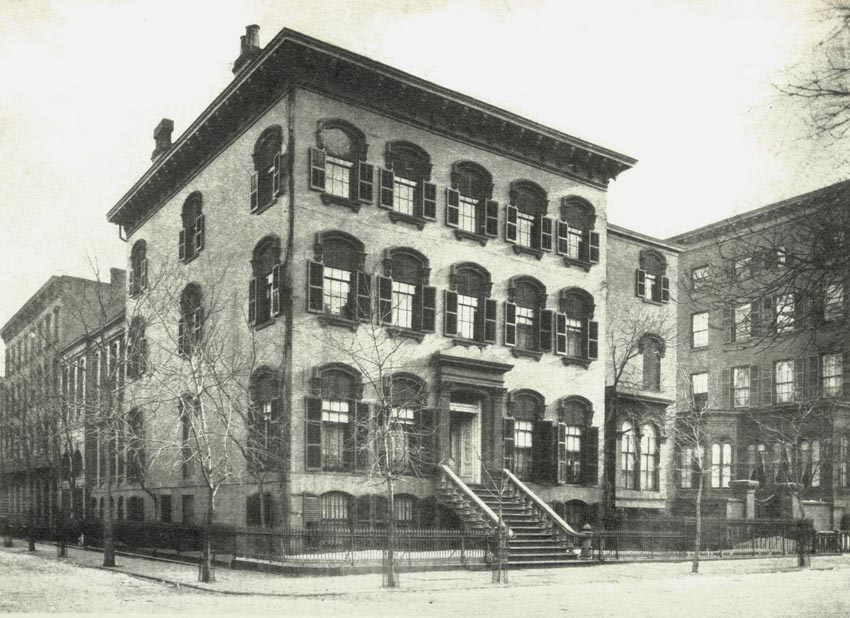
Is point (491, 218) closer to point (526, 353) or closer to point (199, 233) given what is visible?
point (526, 353)

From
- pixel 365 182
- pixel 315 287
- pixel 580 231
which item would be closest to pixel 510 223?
pixel 580 231

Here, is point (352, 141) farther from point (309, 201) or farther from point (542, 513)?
point (542, 513)

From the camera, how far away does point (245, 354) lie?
27.7 m

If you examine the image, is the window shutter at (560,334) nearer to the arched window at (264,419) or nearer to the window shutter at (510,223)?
the window shutter at (510,223)

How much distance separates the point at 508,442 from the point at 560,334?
4.42 m

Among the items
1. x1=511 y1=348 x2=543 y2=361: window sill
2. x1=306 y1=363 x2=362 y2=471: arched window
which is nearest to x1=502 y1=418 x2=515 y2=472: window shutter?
x1=511 y1=348 x2=543 y2=361: window sill

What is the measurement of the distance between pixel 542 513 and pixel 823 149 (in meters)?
16.9

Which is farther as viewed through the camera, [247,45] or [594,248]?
[594,248]

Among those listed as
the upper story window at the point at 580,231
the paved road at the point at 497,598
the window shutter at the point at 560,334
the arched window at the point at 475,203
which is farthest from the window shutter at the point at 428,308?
the paved road at the point at 497,598

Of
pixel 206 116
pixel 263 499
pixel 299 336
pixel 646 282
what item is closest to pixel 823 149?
pixel 299 336

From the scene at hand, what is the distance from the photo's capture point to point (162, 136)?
37.5 m

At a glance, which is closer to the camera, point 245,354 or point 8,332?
point 245,354

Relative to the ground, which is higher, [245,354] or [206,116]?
[206,116]

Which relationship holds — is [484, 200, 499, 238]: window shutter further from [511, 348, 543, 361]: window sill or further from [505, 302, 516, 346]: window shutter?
[511, 348, 543, 361]: window sill
